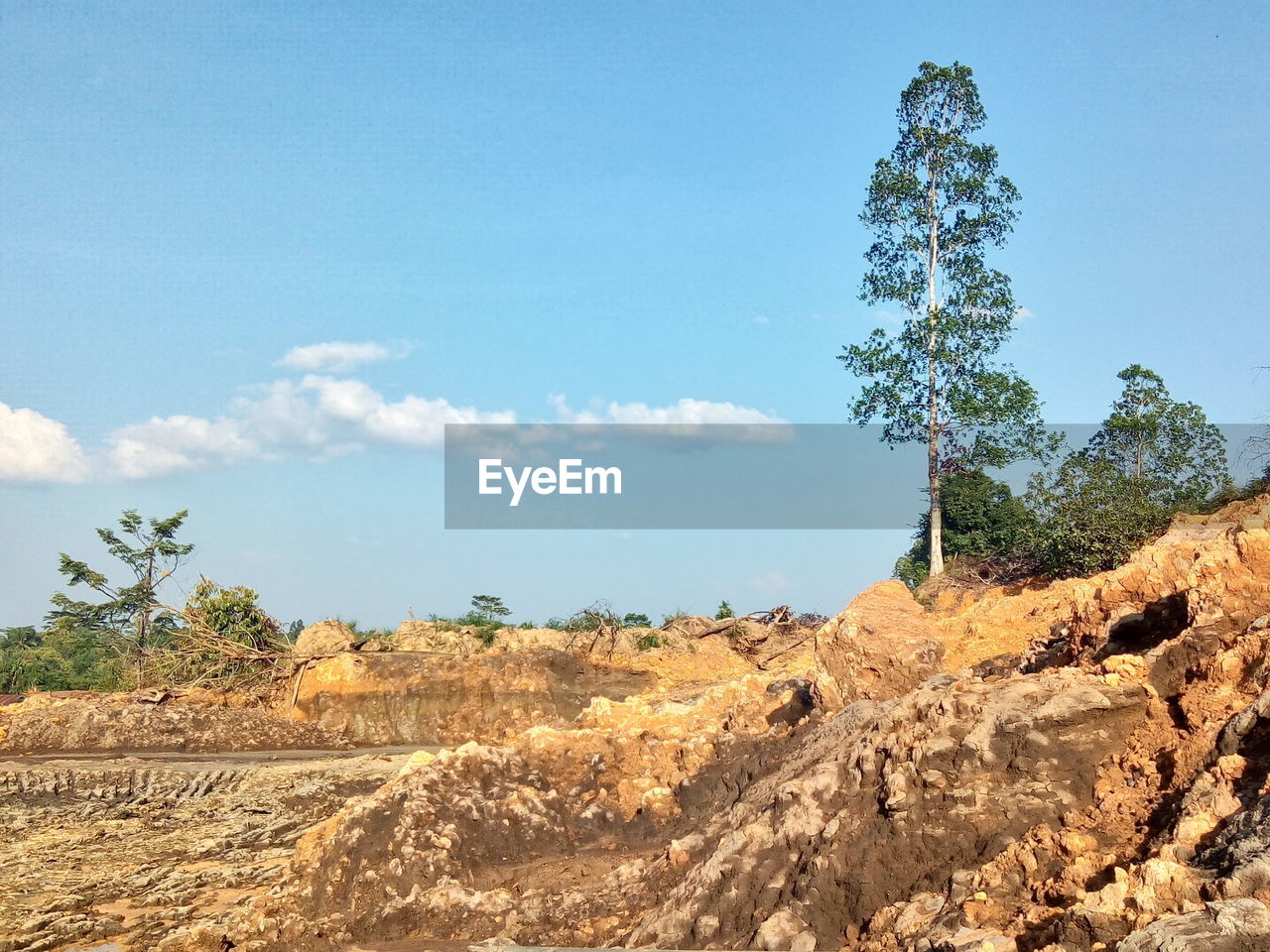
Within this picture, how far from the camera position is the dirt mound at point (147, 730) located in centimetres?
1839

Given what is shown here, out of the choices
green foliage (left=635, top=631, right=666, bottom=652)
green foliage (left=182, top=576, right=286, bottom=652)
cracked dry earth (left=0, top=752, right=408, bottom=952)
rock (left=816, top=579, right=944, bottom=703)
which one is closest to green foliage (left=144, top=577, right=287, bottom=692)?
green foliage (left=182, top=576, right=286, bottom=652)

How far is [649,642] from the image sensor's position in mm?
23344

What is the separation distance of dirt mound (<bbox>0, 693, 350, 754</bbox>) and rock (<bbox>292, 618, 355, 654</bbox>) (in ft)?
8.80

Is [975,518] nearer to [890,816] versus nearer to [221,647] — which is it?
[221,647]

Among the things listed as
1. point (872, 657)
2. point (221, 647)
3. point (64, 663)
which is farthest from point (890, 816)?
point (64, 663)

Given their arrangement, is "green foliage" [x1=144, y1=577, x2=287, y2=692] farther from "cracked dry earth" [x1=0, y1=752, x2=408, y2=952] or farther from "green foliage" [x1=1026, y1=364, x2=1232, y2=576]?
"green foliage" [x1=1026, y1=364, x2=1232, y2=576]

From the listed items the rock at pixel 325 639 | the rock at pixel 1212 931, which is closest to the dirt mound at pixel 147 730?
the rock at pixel 325 639

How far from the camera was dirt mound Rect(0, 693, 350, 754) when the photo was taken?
18391 millimetres

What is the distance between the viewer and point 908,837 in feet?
17.8

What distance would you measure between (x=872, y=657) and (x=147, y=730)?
574 inches

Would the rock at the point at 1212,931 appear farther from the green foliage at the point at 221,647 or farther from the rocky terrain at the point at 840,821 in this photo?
the green foliage at the point at 221,647

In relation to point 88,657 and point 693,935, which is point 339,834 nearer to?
point 693,935

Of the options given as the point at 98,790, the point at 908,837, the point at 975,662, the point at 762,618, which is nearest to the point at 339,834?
the point at 908,837

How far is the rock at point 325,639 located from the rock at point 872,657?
15.6m
